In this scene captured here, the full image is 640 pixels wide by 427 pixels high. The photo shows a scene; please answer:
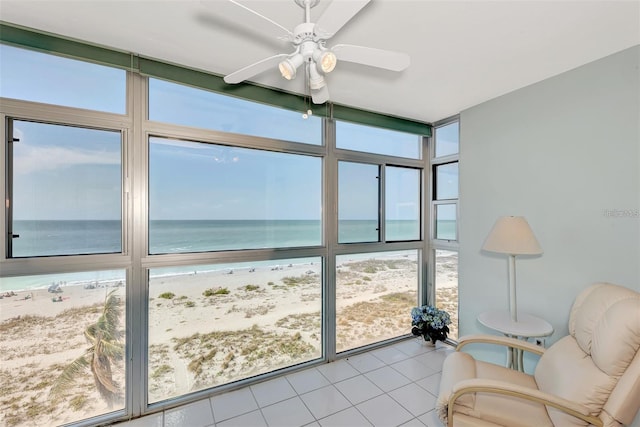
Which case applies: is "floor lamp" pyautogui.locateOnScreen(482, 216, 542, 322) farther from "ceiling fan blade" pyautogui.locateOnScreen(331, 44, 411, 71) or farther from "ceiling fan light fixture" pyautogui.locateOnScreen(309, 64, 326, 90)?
"ceiling fan light fixture" pyautogui.locateOnScreen(309, 64, 326, 90)

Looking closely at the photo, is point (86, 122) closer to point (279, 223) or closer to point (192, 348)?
point (279, 223)

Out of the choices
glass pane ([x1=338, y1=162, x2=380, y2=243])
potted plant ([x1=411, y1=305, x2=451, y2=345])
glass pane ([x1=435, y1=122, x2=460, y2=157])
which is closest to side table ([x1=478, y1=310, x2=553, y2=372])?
potted plant ([x1=411, y1=305, x2=451, y2=345])

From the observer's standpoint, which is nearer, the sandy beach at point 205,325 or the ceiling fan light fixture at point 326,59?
the ceiling fan light fixture at point 326,59

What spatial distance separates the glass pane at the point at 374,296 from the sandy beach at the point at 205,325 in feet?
0.04

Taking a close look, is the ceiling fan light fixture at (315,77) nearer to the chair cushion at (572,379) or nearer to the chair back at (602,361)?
the chair back at (602,361)

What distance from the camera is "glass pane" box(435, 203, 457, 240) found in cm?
321

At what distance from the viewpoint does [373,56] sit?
1351mm

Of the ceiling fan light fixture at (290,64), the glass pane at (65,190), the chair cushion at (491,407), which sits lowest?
the chair cushion at (491,407)

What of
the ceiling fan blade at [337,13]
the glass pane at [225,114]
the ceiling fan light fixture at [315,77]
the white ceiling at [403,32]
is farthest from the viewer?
the glass pane at [225,114]

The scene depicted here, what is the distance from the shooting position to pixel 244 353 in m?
2.50

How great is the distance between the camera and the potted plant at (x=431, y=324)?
3.07 meters

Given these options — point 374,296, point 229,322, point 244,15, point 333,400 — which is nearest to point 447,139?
point 374,296

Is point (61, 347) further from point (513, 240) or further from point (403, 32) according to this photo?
point (513, 240)

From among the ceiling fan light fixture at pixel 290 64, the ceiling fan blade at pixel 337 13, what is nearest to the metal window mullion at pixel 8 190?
the ceiling fan light fixture at pixel 290 64
